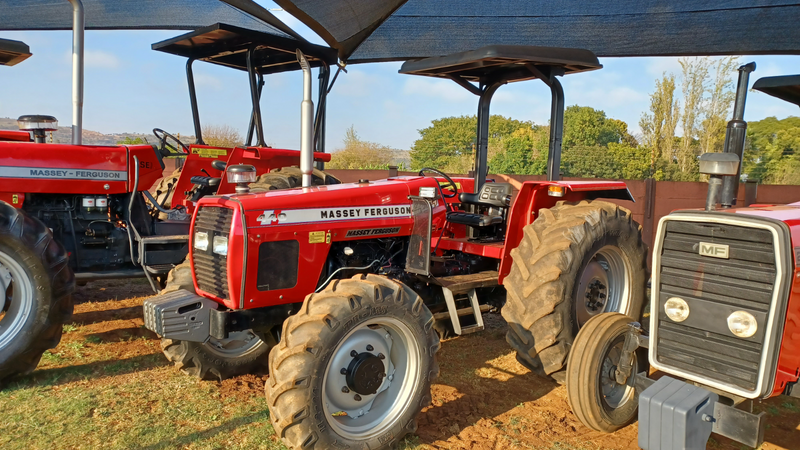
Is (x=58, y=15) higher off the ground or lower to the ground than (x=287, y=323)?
higher

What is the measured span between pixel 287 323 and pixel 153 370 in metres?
1.87

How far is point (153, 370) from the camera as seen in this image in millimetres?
4066

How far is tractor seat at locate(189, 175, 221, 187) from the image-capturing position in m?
6.12

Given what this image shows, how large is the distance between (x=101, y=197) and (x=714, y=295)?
4834 millimetres

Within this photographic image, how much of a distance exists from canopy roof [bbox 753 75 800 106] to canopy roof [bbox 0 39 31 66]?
7.62 metres

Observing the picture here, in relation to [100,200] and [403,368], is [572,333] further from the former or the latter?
[100,200]

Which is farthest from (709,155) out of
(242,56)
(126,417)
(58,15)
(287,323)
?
(58,15)

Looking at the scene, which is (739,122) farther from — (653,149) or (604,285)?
(653,149)

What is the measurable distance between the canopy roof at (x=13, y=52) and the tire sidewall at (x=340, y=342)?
613 centimetres

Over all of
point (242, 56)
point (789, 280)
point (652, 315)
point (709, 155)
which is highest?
point (242, 56)

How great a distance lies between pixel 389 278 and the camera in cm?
334

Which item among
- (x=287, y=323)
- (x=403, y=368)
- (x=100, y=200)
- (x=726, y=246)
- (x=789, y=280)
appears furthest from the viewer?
(x=100, y=200)

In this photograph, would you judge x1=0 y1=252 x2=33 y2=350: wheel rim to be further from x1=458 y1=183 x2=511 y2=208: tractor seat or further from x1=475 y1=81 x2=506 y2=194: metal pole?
x1=475 y1=81 x2=506 y2=194: metal pole

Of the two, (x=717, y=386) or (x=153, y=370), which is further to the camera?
(x=153, y=370)
